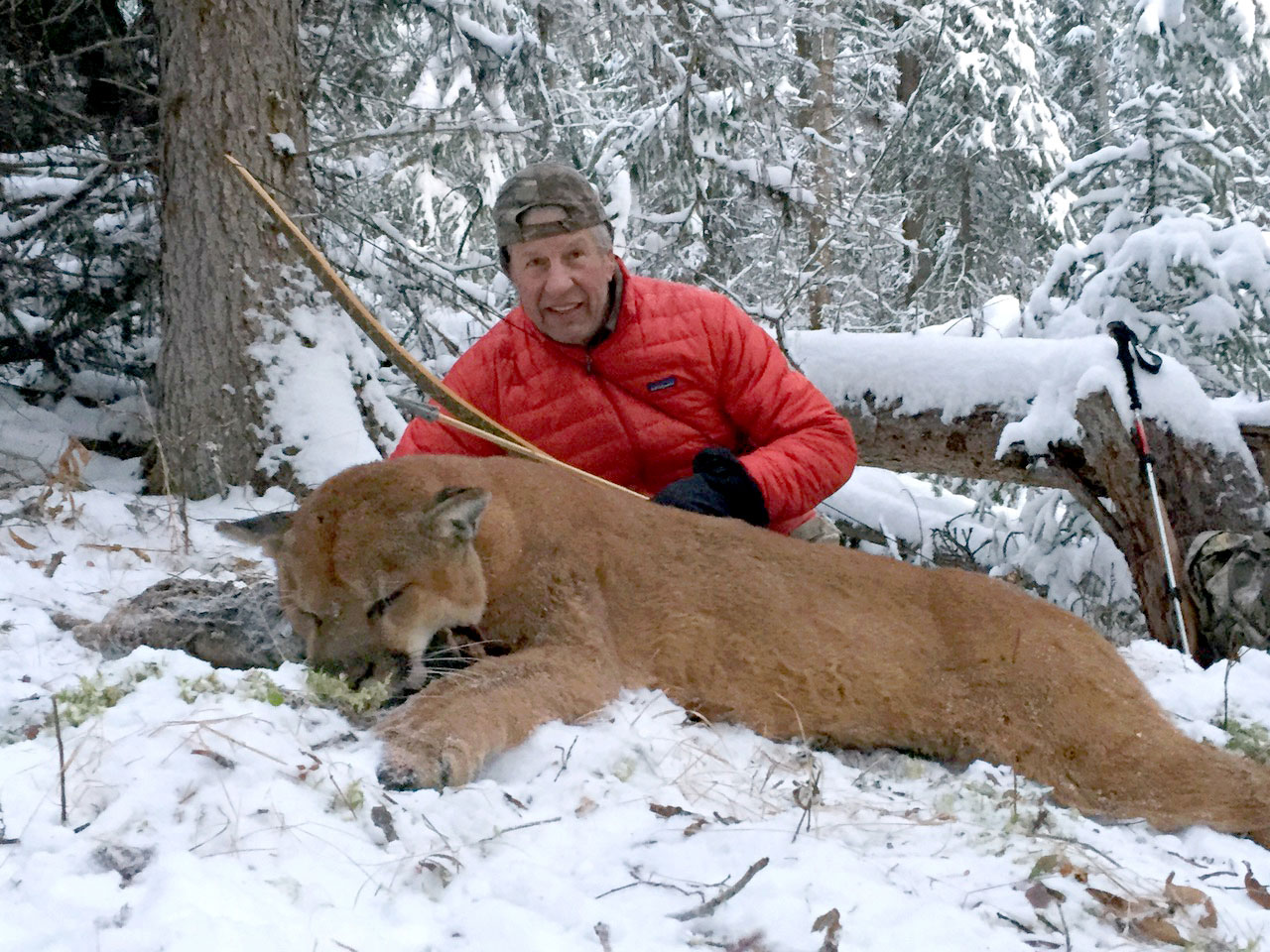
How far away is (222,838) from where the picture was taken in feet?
7.13

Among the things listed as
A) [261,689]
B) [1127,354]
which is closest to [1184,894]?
[261,689]

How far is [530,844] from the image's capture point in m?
2.46

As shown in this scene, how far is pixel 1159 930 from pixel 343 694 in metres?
2.25

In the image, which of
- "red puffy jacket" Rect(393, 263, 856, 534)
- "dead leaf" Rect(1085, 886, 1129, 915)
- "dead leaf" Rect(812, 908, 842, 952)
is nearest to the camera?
"dead leaf" Rect(812, 908, 842, 952)

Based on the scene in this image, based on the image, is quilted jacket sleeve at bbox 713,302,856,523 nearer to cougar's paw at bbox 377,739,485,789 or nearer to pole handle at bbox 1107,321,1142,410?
pole handle at bbox 1107,321,1142,410

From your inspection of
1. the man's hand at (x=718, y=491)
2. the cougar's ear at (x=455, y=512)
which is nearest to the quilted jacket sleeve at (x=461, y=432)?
the man's hand at (x=718, y=491)

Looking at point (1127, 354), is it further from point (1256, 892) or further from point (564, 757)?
point (564, 757)

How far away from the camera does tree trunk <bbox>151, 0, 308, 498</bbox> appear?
599 centimetres

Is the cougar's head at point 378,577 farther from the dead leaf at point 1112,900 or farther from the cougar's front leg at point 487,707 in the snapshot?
the dead leaf at point 1112,900

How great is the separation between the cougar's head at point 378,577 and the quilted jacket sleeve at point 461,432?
4.73ft

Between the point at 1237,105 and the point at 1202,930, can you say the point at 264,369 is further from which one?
the point at 1237,105

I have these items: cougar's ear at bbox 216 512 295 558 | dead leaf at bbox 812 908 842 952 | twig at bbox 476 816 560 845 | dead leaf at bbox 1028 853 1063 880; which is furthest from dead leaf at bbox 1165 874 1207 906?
cougar's ear at bbox 216 512 295 558

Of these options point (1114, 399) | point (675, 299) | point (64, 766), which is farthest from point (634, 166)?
point (64, 766)

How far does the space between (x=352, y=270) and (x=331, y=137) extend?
1543 mm
